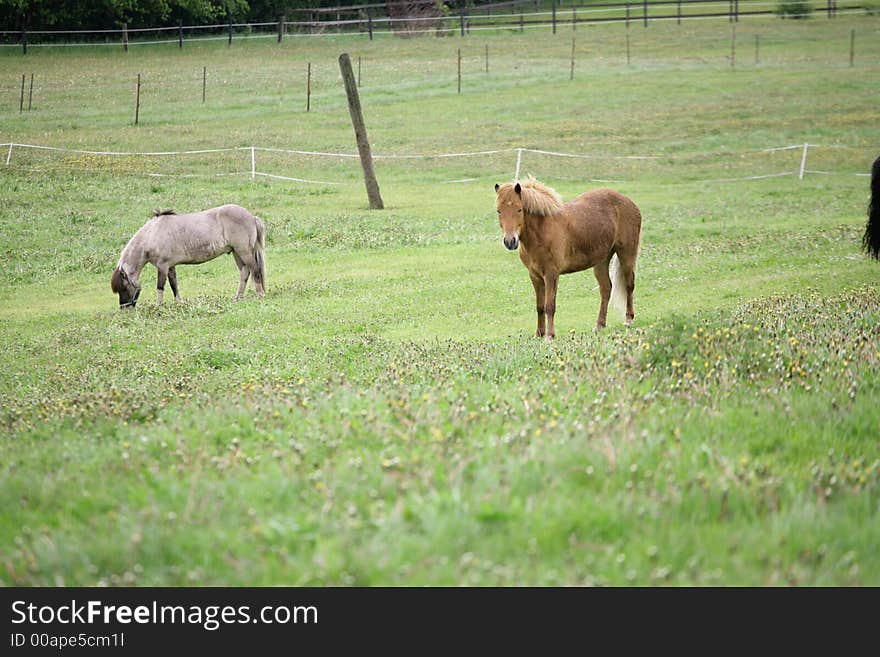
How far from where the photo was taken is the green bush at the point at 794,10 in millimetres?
85000

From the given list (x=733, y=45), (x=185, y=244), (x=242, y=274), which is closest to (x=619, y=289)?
(x=242, y=274)

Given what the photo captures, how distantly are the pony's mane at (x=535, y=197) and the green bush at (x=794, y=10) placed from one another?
8064 cm

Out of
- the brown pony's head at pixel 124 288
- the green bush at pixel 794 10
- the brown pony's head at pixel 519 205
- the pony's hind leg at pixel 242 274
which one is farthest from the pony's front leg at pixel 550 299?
the green bush at pixel 794 10

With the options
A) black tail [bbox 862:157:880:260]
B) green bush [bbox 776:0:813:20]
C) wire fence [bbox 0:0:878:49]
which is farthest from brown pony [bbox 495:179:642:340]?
green bush [bbox 776:0:813:20]

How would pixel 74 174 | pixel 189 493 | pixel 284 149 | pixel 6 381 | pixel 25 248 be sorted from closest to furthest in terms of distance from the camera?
pixel 189 493 < pixel 6 381 < pixel 25 248 < pixel 74 174 < pixel 284 149

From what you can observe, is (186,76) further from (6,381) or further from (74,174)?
(6,381)

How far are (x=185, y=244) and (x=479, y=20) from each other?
73.1 metres

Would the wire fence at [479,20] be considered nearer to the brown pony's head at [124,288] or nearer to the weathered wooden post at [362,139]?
the weathered wooden post at [362,139]

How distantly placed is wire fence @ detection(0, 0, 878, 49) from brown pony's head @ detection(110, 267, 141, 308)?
48899mm

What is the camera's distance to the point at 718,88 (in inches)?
2251

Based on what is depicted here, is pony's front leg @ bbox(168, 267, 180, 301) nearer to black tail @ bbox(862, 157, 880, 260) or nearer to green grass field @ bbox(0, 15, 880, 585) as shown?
green grass field @ bbox(0, 15, 880, 585)

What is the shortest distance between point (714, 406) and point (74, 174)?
34.2 metres
